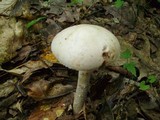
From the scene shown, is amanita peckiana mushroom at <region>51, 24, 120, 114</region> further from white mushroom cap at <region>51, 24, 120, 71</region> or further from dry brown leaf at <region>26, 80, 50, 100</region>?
dry brown leaf at <region>26, 80, 50, 100</region>

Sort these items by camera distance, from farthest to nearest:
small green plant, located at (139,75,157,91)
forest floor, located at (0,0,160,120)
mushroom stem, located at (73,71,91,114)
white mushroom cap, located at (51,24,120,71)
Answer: forest floor, located at (0,0,160,120), small green plant, located at (139,75,157,91), mushroom stem, located at (73,71,91,114), white mushroom cap, located at (51,24,120,71)

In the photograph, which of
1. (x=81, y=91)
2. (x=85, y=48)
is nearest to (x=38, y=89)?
(x=81, y=91)

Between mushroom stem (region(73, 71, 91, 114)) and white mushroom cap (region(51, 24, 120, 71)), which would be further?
mushroom stem (region(73, 71, 91, 114))

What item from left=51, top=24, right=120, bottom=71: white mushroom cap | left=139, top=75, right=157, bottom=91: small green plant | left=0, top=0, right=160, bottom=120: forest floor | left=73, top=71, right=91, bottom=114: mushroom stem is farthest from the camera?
left=0, top=0, right=160, bottom=120: forest floor

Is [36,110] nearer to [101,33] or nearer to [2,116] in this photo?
[2,116]

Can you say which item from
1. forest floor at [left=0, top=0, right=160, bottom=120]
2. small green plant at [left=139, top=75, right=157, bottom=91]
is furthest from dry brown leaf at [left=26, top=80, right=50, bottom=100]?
small green plant at [left=139, top=75, right=157, bottom=91]

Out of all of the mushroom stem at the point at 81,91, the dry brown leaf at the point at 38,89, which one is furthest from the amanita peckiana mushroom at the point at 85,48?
the dry brown leaf at the point at 38,89

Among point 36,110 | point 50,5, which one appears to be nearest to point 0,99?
point 36,110
